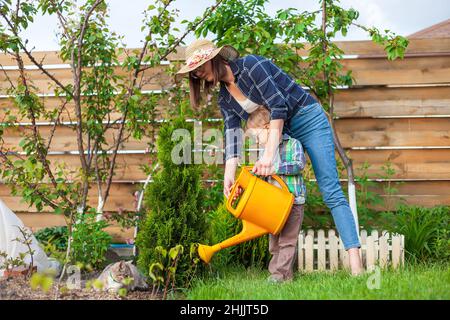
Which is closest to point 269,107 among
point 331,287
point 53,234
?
point 331,287

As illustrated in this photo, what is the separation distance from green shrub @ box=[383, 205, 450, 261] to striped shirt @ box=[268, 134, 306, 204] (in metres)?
1.32

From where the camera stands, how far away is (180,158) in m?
3.42

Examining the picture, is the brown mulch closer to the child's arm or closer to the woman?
the woman

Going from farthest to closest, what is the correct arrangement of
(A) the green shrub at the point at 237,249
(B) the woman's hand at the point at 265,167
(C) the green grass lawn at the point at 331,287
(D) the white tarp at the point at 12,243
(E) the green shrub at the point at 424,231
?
(E) the green shrub at the point at 424,231 < (A) the green shrub at the point at 237,249 < (D) the white tarp at the point at 12,243 < (B) the woman's hand at the point at 265,167 < (C) the green grass lawn at the point at 331,287

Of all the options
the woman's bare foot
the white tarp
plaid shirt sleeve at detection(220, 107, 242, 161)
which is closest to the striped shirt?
plaid shirt sleeve at detection(220, 107, 242, 161)

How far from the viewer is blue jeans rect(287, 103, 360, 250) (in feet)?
10.7

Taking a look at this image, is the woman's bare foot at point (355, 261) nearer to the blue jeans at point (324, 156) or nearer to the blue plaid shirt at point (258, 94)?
the blue jeans at point (324, 156)

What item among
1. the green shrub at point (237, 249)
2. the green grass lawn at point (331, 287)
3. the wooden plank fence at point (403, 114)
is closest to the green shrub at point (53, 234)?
the wooden plank fence at point (403, 114)

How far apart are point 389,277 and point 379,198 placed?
1.79 metres

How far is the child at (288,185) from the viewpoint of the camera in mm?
3215

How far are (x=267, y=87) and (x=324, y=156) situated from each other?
534mm

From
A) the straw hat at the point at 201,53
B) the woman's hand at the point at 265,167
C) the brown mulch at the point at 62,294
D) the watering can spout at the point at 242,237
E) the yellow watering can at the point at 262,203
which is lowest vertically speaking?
the brown mulch at the point at 62,294

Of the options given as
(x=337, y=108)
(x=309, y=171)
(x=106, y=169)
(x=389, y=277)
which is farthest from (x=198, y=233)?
(x=337, y=108)

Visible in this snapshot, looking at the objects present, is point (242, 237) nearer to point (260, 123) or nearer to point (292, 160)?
point (292, 160)
